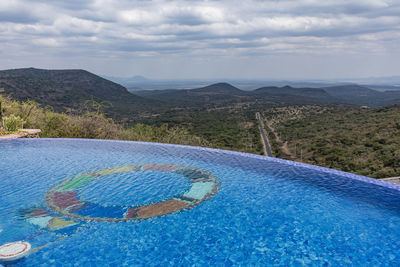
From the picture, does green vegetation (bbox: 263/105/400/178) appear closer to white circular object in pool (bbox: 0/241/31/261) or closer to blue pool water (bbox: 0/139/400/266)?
blue pool water (bbox: 0/139/400/266)

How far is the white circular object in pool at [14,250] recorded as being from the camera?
3867 mm

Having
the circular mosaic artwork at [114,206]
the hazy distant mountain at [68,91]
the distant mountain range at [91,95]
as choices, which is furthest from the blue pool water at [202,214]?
the hazy distant mountain at [68,91]

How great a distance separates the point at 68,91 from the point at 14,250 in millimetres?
60354

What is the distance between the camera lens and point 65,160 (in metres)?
8.56

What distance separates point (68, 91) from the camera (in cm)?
5859

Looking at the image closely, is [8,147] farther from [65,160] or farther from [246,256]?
[246,256]

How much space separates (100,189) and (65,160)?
113 inches

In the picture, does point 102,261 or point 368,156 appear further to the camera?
point 368,156

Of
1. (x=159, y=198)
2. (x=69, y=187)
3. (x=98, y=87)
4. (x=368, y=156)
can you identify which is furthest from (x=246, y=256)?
(x=98, y=87)

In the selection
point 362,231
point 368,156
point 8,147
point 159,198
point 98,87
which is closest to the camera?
point 362,231

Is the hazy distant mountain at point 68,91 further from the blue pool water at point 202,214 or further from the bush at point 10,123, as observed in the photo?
the blue pool water at point 202,214

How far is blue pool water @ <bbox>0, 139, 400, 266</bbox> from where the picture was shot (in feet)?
13.4

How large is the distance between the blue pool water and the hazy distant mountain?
65.4 ft

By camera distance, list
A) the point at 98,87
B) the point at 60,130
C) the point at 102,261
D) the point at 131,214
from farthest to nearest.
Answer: the point at 98,87, the point at 60,130, the point at 131,214, the point at 102,261
